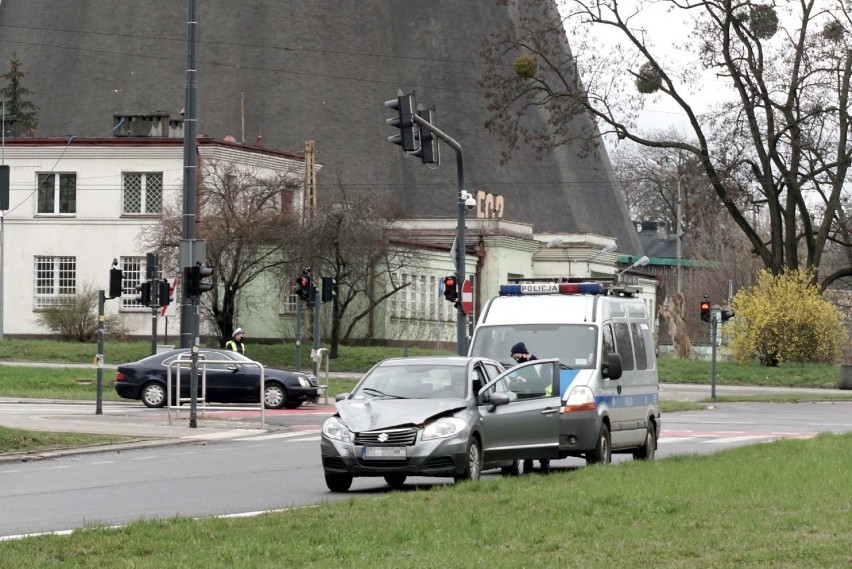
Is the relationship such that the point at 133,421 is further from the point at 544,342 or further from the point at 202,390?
the point at 544,342

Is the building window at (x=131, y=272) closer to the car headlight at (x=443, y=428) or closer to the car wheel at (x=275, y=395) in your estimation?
the car wheel at (x=275, y=395)

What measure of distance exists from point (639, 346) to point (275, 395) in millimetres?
16240

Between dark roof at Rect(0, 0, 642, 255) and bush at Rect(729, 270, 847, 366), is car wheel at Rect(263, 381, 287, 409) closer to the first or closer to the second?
bush at Rect(729, 270, 847, 366)

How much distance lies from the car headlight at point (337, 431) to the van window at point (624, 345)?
497 cm

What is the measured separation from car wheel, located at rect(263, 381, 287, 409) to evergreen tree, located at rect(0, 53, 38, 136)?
4068 centimetres

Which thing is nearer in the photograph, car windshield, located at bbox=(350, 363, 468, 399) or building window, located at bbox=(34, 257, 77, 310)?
car windshield, located at bbox=(350, 363, 468, 399)

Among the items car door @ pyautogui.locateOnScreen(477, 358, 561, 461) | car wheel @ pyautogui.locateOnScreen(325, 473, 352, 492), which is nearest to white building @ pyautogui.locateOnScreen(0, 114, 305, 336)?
car door @ pyautogui.locateOnScreen(477, 358, 561, 461)

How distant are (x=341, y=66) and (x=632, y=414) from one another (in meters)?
63.7

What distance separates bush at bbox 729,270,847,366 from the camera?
60781 millimetres

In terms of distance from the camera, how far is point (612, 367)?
20406 millimetres

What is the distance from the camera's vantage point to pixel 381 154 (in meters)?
84.0

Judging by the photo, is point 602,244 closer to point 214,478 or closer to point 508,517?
point 214,478

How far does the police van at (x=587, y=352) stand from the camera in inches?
783

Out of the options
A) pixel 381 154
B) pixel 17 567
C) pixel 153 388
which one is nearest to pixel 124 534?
pixel 17 567
